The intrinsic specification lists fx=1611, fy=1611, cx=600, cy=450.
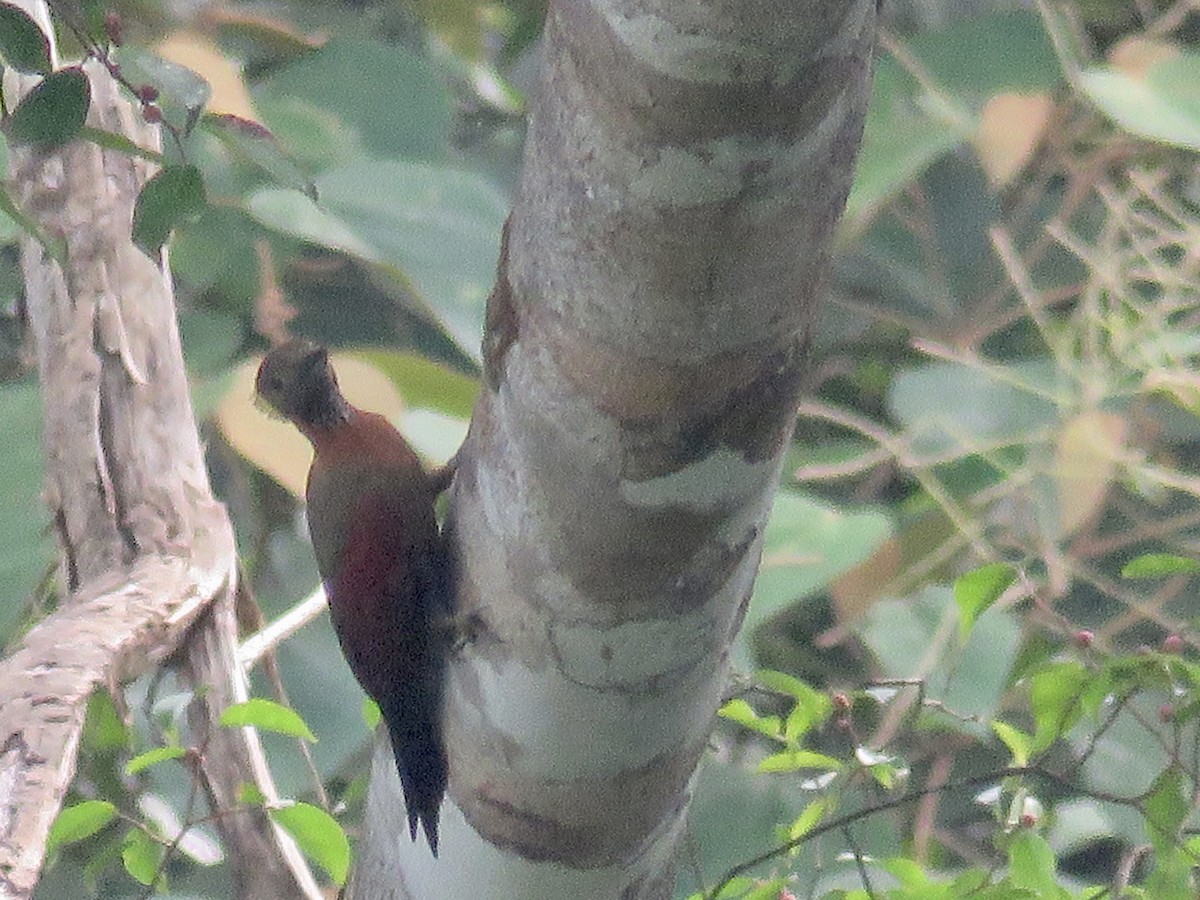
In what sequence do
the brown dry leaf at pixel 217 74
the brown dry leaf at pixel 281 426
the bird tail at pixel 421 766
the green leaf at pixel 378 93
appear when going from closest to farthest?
the bird tail at pixel 421 766 < the brown dry leaf at pixel 281 426 < the brown dry leaf at pixel 217 74 < the green leaf at pixel 378 93

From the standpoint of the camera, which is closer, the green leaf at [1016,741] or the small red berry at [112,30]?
the small red berry at [112,30]

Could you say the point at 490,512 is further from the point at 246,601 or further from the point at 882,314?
the point at 882,314

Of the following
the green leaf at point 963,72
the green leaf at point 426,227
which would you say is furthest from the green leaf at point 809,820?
the green leaf at point 963,72

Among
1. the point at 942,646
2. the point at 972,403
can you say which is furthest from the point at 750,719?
the point at 972,403

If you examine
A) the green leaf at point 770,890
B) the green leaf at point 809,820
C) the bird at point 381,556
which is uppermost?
the bird at point 381,556

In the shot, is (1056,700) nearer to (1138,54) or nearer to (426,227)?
(426,227)

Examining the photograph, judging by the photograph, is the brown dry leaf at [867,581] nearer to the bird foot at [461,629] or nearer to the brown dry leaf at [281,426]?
the brown dry leaf at [281,426]

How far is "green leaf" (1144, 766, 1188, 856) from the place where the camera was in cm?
84

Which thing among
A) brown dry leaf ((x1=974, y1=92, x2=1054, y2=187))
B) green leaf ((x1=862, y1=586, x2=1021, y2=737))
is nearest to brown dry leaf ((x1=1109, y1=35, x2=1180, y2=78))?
brown dry leaf ((x1=974, y1=92, x2=1054, y2=187))

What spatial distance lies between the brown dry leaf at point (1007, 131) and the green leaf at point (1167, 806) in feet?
4.95

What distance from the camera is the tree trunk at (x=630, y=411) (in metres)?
0.53

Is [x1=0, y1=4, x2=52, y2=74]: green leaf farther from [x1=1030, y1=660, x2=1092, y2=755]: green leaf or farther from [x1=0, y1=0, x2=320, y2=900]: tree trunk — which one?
[x1=1030, y1=660, x2=1092, y2=755]: green leaf

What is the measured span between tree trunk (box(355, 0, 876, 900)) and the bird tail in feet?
0.04

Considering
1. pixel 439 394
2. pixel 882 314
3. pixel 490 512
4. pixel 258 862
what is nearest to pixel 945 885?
pixel 490 512
